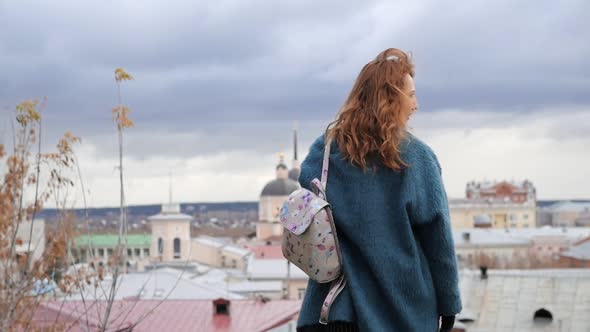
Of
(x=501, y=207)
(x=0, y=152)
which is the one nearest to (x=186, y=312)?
(x=0, y=152)

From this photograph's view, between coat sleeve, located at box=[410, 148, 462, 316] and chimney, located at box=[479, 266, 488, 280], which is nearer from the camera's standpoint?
coat sleeve, located at box=[410, 148, 462, 316]

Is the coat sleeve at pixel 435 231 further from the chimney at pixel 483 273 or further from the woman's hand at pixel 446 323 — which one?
the chimney at pixel 483 273

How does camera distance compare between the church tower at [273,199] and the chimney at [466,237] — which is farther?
the church tower at [273,199]

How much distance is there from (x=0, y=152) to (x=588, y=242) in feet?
214

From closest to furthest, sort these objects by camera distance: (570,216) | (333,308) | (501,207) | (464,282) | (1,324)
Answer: (333,308) < (1,324) < (464,282) < (501,207) < (570,216)

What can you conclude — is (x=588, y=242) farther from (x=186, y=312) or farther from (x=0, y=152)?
(x=0, y=152)

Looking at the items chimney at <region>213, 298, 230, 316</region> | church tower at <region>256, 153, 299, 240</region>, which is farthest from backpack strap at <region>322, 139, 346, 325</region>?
church tower at <region>256, 153, 299, 240</region>

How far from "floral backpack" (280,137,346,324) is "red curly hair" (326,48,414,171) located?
0.20 metres

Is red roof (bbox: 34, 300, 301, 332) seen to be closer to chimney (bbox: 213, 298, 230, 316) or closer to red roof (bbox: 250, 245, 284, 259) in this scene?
chimney (bbox: 213, 298, 230, 316)

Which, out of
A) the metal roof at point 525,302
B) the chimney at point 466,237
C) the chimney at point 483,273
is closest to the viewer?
the metal roof at point 525,302

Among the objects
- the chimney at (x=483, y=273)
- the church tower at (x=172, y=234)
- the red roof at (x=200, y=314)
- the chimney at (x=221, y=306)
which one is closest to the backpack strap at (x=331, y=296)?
the red roof at (x=200, y=314)

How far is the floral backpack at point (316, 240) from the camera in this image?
10.6ft

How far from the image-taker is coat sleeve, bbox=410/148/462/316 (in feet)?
10.7

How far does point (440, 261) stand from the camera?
3264mm
